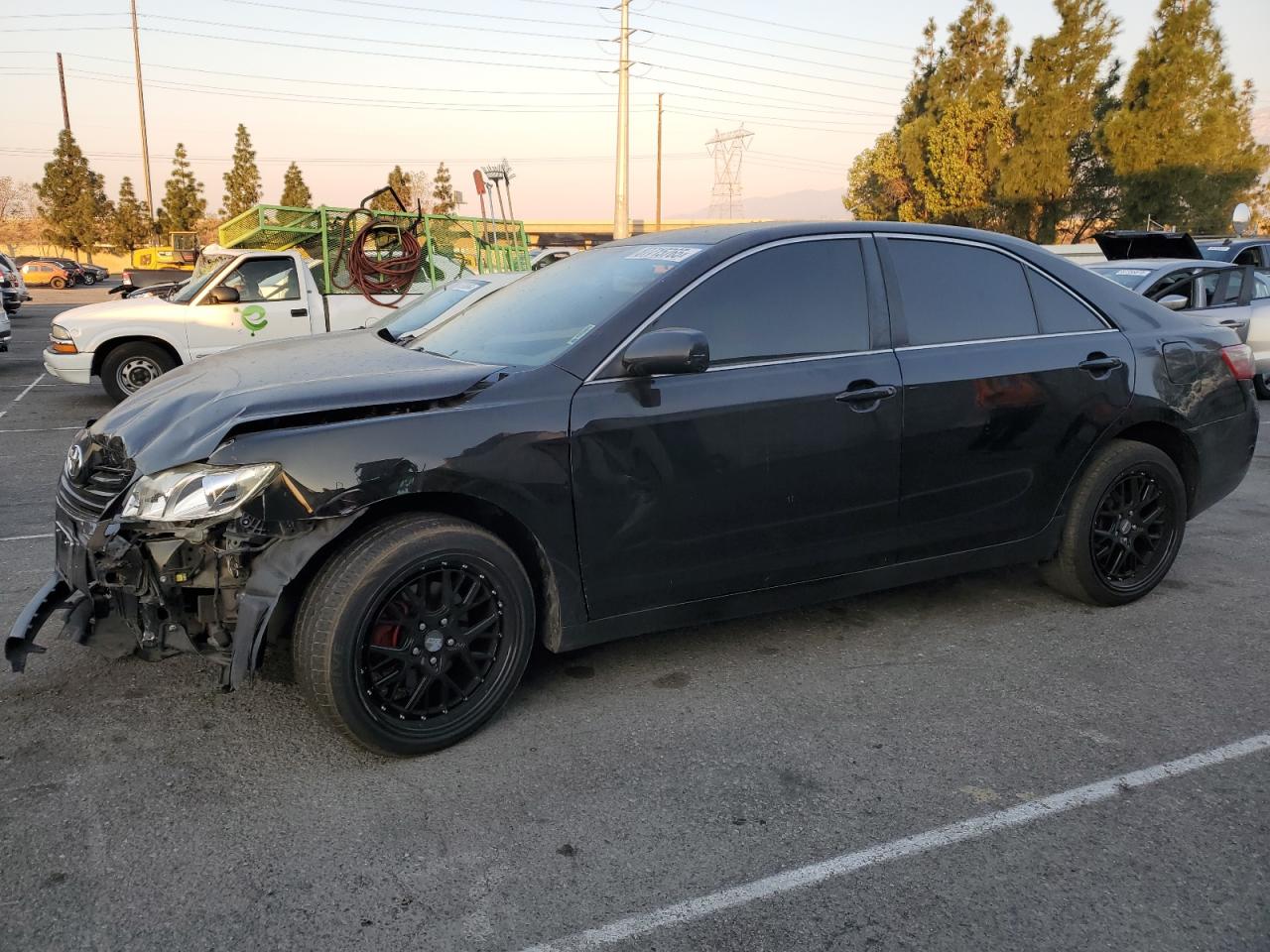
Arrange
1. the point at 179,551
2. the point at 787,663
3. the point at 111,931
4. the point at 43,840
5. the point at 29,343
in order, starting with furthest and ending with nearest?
the point at 29,343 → the point at 787,663 → the point at 179,551 → the point at 43,840 → the point at 111,931

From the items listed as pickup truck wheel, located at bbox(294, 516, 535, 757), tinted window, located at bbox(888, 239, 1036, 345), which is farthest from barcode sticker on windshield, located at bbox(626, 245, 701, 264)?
pickup truck wheel, located at bbox(294, 516, 535, 757)

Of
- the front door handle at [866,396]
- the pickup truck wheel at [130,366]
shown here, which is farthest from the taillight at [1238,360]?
the pickup truck wheel at [130,366]

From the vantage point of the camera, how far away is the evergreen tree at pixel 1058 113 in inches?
1110

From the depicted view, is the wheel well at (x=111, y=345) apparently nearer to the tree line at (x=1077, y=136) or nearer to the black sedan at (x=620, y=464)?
the black sedan at (x=620, y=464)

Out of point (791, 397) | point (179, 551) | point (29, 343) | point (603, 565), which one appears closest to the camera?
point (179, 551)

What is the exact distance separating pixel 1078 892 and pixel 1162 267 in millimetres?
9082

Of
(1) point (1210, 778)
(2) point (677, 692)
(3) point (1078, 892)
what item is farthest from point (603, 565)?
(1) point (1210, 778)

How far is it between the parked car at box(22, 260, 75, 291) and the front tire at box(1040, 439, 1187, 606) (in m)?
50.1

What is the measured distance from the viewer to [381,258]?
480 inches

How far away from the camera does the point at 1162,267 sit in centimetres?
995

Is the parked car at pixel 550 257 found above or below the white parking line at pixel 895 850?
above

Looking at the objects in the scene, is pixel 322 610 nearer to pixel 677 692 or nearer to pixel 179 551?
pixel 179 551

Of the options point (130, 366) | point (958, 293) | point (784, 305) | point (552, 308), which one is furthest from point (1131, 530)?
point (130, 366)

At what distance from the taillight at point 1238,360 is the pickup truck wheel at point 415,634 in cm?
364
